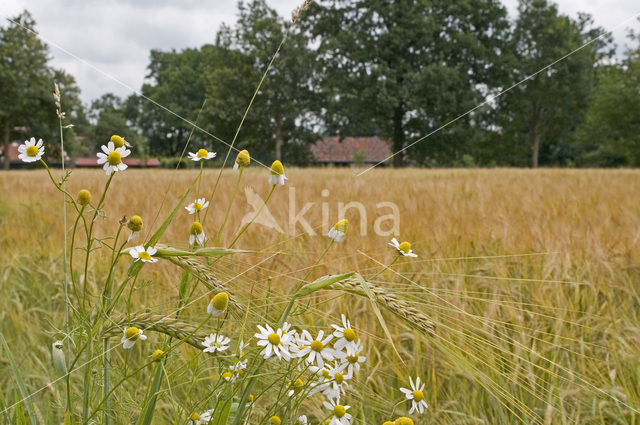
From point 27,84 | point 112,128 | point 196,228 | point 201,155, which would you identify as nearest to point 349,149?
point 27,84

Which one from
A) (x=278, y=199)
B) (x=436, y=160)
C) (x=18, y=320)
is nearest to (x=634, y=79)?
(x=436, y=160)

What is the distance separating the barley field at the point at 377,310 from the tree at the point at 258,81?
2072cm

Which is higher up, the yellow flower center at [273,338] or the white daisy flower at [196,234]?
the white daisy flower at [196,234]

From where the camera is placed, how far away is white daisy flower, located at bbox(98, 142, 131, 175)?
703 mm

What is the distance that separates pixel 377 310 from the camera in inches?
22.3

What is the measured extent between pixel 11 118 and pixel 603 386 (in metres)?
27.9

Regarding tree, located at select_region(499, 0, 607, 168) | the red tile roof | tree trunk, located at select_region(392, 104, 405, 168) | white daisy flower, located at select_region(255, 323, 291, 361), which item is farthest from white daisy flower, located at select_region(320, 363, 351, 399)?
the red tile roof

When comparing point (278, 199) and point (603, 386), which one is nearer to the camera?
point (603, 386)

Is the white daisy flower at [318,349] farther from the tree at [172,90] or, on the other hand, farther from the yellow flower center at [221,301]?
the tree at [172,90]

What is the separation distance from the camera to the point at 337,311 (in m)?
1.59

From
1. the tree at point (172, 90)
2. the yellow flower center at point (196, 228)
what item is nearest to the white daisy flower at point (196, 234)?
the yellow flower center at point (196, 228)

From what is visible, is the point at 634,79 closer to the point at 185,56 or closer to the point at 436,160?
the point at 436,160

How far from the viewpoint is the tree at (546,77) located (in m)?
17.0

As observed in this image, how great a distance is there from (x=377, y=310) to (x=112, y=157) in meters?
0.44
